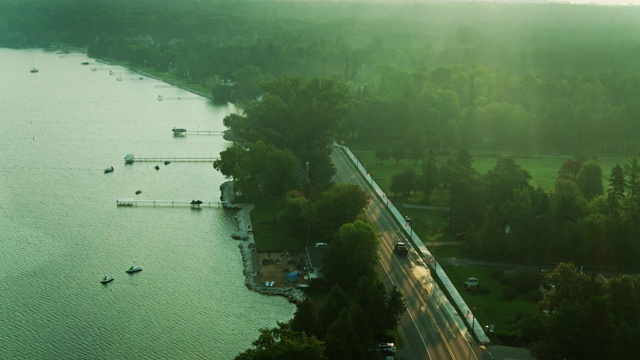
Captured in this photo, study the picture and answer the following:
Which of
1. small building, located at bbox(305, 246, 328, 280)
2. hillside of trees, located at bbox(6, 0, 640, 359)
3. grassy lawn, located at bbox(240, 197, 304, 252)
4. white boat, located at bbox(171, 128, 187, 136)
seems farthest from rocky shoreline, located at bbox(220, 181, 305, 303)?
white boat, located at bbox(171, 128, 187, 136)

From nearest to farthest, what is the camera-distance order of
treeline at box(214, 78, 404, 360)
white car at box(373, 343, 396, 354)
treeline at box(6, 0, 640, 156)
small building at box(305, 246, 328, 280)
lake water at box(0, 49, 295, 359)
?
1. treeline at box(214, 78, 404, 360)
2. white car at box(373, 343, 396, 354)
3. lake water at box(0, 49, 295, 359)
4. small building at box(305, 246, 328, 280)
5. treeline at box(6, 0, 640, 156)

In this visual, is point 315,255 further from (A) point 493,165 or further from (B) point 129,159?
(A) point 493,165

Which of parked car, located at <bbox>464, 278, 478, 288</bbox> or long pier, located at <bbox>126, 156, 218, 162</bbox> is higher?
long pier, located at <bbox>126, 156, 218, 162</bbox>

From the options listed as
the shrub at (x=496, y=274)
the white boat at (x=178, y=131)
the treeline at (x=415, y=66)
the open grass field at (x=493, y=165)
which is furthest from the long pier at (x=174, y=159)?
the shrub at (x=496, y=274)

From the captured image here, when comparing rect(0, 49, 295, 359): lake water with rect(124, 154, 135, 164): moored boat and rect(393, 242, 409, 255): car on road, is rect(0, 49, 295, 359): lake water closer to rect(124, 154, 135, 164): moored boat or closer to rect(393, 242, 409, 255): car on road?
rect(124, 154, 135, 164): moored boat

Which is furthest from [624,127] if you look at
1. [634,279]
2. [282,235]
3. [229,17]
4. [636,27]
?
[636,27]

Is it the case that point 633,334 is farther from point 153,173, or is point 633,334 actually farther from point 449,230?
point 153,173
